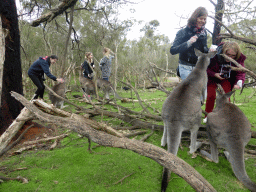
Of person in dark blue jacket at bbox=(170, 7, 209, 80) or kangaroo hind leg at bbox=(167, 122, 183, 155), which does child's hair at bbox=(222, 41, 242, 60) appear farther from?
kangaroo hind leg at bbox=(167, 122, 183, 155)

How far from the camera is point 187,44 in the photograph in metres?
2.72

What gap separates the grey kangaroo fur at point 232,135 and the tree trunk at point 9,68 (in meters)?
3.53

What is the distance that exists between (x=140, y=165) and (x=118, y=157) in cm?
35

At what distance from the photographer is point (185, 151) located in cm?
249

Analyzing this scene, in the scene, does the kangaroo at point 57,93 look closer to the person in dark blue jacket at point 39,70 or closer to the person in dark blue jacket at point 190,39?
the person in dark blue jacket at point 39,70

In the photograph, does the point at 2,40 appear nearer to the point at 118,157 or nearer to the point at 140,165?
the point at 118,157

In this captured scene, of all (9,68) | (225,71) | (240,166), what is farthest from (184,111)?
(9,68)

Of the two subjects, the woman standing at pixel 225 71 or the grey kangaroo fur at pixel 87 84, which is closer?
the woman standing at pixel 225 71

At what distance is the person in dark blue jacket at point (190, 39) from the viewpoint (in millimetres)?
2711

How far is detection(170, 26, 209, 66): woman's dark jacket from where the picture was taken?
9.27 ft

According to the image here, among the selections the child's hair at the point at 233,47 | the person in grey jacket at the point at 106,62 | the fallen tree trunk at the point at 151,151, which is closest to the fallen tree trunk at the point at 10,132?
the fallen tree trunk at the point at 151,151

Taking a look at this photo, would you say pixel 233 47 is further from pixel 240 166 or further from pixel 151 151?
pixel 151 151

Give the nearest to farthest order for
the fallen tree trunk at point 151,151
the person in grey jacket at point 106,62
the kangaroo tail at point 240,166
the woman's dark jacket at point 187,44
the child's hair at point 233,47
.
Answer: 1. the fallen tree trunk at point 151,151
2. the kangaroo tail at point 240,166
3. the child's hair at point 233,47
4. the woman's dark jacket at point 187,44
5. the person in grey jacket at point 106,62

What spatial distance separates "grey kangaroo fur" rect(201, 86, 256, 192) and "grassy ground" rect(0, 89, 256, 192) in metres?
0.20
